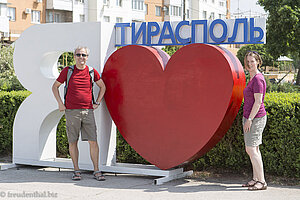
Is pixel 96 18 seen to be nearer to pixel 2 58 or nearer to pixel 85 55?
pixel 2 58

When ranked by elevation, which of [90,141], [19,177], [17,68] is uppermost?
[17,68]

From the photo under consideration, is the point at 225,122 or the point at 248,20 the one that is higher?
the point at 248,20

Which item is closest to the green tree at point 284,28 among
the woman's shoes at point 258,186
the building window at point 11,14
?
the building window at point 11,14

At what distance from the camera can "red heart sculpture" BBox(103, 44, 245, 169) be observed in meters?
6.94

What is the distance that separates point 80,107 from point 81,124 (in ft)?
0.99

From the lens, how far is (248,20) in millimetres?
7188

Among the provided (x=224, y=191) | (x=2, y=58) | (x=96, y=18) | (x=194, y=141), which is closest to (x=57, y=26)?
(x=194, y=141)

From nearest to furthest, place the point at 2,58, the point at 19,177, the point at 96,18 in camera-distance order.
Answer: the point at 19,177, the point at 2,58, the point at 96,18

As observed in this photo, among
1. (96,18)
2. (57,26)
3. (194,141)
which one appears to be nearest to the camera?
(194,141)

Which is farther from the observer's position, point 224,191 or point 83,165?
point 83,165

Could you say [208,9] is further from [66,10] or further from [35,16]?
[35,16]

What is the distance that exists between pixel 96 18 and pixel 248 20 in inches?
1518

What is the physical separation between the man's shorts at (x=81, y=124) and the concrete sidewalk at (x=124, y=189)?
0.67 metres

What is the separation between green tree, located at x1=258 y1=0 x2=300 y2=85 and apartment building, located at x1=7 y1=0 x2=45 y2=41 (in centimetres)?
2028
